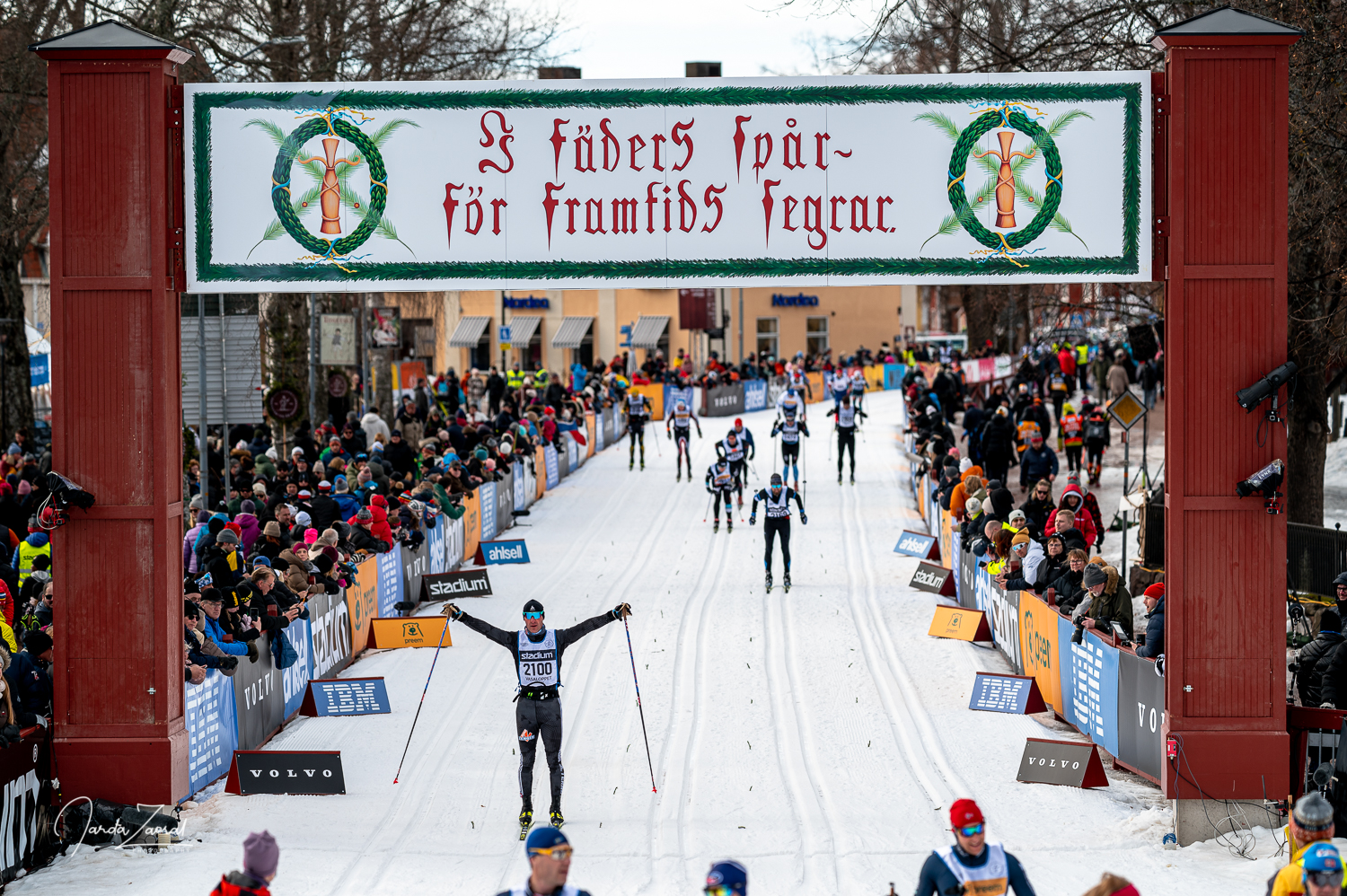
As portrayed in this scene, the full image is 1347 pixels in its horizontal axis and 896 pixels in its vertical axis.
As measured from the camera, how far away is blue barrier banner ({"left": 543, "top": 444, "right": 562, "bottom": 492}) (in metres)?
27.8

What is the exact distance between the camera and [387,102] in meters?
9.76

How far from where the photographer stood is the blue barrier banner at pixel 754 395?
43.4 meters

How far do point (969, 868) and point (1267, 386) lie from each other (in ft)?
14.8

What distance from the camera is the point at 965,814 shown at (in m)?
5.99

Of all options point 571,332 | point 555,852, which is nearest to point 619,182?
point 555,852

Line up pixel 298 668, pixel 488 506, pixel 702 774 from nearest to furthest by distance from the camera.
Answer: pixel 702 774 → pixel 298 668 → pixel 488 506

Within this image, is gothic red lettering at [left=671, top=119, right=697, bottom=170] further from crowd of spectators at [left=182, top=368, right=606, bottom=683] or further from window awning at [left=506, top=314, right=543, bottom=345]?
window awning at [left=506, top=314, right=543, bottom=345]

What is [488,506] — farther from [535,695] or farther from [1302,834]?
[1302,834]

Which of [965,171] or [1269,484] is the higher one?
[965,171]

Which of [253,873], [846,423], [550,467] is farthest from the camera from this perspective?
[550,467]

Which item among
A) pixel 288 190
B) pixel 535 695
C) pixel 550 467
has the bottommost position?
pixel 535 695

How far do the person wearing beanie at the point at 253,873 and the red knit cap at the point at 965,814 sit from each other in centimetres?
285

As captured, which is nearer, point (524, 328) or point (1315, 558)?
point (1315, 558)

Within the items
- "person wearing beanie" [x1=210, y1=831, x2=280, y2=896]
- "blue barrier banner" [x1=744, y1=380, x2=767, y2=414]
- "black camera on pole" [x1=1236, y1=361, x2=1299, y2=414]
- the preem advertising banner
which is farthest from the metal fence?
"blue barrier banner" [x1=744, y1=380, x2=767, y2=414]
